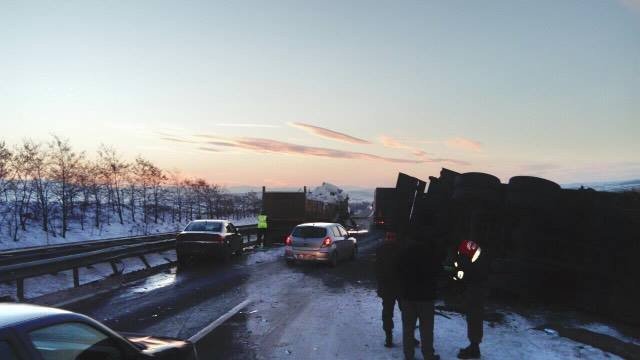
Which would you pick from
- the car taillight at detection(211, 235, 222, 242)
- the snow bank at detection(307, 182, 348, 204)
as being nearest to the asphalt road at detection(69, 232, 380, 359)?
the car taillight at detection(211, 235, 222, 242)

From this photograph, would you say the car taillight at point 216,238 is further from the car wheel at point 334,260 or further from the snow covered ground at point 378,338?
the snow covered ground at point 378,338

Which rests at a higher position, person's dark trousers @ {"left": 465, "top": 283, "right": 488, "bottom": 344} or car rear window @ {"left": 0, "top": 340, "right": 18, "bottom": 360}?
car rear window @ {"left": 0, "top": 340, "right": 18, "bottom": 360}

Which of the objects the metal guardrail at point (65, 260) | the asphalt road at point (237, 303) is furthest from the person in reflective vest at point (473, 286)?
the metal guardrail at point (65, 260)

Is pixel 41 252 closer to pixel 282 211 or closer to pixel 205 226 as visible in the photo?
pixel 205 226

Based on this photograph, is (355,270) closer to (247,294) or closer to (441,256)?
(247,294)

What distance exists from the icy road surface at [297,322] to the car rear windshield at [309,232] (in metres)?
Result: 3.50

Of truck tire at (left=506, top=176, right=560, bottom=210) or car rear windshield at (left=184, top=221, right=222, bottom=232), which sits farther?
car rear windshield at (left=184, top=221, right=222, bottom=232)

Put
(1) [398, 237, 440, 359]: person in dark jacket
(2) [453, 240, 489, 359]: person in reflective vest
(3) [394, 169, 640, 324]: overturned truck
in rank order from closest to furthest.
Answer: (1) [398, 237, 440, 359]: person in dark jacket → (2) [453, 240, 489, 359]: person in reflective vest → (3) [394, 169, 640, 324]: overturned truck

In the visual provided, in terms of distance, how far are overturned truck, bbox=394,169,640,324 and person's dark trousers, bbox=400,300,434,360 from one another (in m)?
3.87

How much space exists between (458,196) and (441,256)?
524cm

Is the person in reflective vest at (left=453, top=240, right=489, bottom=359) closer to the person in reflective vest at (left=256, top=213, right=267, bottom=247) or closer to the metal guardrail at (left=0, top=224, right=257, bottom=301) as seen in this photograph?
the metal guardrail at (left=0, top=224, right=257, bottom=301)

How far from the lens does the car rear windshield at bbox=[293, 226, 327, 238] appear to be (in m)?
18.8

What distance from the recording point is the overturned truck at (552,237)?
35.0 feet

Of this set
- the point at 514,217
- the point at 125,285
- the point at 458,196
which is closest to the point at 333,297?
the point at 458,196
